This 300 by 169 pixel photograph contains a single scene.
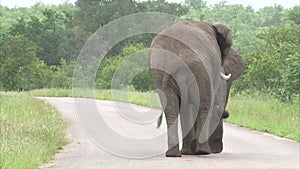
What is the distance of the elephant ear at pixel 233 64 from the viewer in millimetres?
14109

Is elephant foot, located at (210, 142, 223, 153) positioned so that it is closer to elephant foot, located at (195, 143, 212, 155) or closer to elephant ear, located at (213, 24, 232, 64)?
elephant foot, located at (195, 143, 212, 155)

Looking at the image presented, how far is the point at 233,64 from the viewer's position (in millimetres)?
14289

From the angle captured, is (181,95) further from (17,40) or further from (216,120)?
(17,40)

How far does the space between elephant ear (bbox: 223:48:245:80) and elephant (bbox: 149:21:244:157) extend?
1375mm

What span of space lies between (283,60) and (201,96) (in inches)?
847

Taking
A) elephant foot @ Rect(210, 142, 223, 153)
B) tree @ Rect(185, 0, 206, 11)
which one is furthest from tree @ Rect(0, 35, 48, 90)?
tree @ Rect(185, 0, 206, 11)

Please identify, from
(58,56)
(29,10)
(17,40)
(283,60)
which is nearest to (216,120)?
(283,60)

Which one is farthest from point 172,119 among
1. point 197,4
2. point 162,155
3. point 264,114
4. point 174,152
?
point 197,4

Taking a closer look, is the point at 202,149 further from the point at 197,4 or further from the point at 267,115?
the point at 197,4

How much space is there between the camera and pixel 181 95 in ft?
39.1

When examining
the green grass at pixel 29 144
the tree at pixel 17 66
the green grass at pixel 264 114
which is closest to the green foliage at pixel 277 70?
the green grass at pixel 264 114

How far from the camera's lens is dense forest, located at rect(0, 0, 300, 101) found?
31.2m

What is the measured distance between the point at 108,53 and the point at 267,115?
34.6 metres

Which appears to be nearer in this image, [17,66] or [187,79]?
[187,79]
